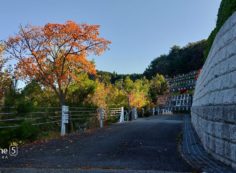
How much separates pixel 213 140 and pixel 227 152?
1057mm

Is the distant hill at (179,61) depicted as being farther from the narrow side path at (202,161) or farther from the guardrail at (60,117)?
the narrow side path at (202,161)

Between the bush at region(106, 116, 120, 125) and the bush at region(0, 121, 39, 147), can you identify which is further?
the bush at region(106, 116, 120, 125)

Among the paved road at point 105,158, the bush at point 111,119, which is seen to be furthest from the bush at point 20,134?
the bush at point 111,119

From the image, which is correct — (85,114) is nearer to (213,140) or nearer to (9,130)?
(9,130)

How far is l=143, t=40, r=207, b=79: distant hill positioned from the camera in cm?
7150

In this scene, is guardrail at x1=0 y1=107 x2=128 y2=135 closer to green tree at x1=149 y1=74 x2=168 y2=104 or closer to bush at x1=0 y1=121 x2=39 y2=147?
bush at x1=0 y1=121 x2=39 y2=147

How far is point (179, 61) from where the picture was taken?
7631 cm

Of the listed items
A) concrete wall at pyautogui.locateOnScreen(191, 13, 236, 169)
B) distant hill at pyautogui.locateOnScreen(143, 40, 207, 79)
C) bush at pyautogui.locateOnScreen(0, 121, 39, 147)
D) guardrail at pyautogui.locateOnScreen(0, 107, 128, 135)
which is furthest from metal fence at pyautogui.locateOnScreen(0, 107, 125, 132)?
distant hill at pyautogui.locateOnScreen(143, 40, 207, 79)

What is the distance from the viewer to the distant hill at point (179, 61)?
7150cm

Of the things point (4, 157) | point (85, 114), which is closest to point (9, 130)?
point (4, 157)

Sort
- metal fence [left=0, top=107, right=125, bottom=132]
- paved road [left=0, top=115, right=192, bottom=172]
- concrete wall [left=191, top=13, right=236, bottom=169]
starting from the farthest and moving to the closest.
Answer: metal fence [left=0, top=107, right=125, bottom=132], paved road [left=0, top=115, right=192, bottom=172], concrete wall [left=191, top=13, right=236, bottom=169]

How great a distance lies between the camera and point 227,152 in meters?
5.74

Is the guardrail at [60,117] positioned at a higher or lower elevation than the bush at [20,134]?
higher

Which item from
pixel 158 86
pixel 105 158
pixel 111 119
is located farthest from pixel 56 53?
pixel 158 86
